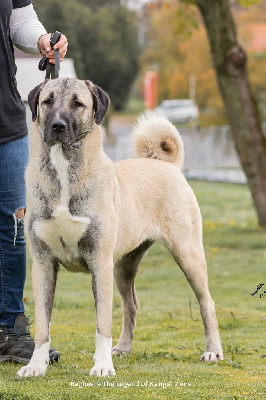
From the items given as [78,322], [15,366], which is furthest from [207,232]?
[15,366]

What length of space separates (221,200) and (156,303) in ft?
41.3

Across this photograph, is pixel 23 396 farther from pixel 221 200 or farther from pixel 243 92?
pixel 221 200

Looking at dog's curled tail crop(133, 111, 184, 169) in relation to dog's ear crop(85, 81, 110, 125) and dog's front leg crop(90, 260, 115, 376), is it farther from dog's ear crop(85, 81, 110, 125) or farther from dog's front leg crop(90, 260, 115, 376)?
dog's front leg crop(90, 260, 115, 376)

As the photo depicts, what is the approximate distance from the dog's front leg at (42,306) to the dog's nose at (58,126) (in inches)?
30.4

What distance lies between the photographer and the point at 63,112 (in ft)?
14.3

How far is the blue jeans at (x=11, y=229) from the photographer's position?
4.92m

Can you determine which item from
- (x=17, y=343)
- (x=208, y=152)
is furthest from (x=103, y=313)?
(x=208, y=152)

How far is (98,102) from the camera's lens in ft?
15.0

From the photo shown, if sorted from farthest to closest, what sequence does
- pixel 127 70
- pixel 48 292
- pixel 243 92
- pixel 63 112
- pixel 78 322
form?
pixel 127 70, pixel 243 92, pixel 78 322, pixel 48 292, pixel 63 112

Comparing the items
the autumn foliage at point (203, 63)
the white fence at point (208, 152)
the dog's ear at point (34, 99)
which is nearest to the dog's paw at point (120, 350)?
the dog's ear at point (34, 99)

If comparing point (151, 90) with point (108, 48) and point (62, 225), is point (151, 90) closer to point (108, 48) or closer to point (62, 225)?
point (108, 48)

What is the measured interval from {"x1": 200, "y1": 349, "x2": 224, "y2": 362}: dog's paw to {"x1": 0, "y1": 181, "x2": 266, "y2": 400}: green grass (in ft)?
0.19

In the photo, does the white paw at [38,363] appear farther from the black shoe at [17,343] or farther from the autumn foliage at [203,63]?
the autumn foliage at [203,63]

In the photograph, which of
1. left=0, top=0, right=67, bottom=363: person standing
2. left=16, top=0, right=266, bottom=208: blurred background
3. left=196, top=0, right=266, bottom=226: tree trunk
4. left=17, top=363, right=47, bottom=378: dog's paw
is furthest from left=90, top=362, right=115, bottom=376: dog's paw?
left=16, top=0, right=266, bottom=208: blurred background
